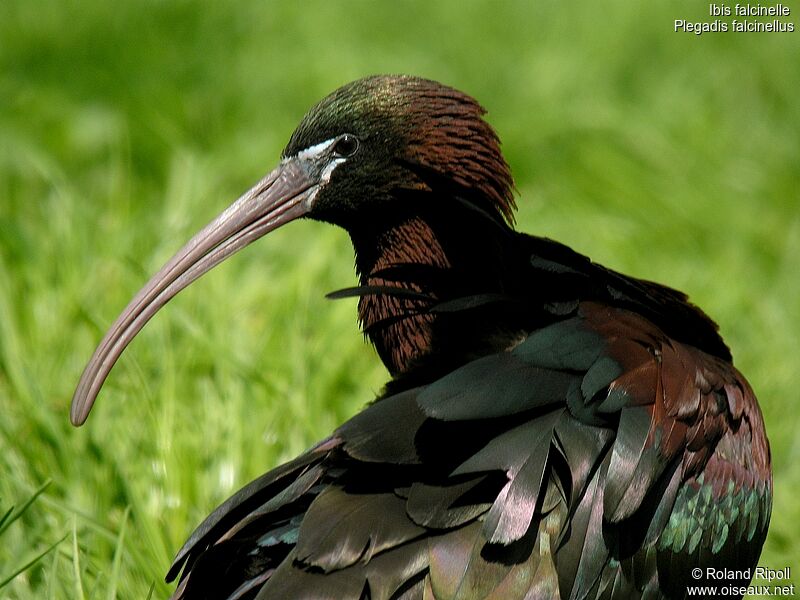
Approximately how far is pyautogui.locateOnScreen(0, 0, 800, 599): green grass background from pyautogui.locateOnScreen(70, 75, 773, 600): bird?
63 cm

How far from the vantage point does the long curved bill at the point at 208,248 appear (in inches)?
132

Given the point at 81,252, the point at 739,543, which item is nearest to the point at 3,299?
the point at 81,252

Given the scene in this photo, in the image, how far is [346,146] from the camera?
11.6 ft

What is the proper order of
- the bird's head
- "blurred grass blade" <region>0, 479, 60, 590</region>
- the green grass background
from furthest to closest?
the green grass background, the bird's head, "blurred grass blade" <region>0, 479, 60, 590</region>

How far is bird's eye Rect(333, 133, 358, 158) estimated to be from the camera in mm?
3523

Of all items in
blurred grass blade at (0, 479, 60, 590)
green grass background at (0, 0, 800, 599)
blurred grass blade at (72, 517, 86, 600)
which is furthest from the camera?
green grass background at (0, 0, 800, 599)

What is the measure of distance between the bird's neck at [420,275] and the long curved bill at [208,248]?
22cm

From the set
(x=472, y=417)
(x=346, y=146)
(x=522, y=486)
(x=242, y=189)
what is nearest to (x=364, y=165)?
(x=346, y=146)

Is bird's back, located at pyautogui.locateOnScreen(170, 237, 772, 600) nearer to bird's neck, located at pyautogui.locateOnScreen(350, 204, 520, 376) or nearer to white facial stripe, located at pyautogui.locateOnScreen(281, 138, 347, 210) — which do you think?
bird's neck, located at pyautogui.locateOnScreen(350, 204, 520, 376)

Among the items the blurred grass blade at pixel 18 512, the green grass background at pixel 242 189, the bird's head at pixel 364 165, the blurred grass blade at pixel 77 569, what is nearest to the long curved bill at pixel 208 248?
the bird's head at pixel 364 165

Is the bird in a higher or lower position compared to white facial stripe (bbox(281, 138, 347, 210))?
lower

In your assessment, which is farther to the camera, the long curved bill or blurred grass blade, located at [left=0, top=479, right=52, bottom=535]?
the long curved bill

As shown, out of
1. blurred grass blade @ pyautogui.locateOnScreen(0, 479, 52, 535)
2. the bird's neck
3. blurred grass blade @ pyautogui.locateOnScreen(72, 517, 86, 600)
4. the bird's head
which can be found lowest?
blurred grass blade @ pyautogui.locateOnScreen(72, 517, 86, 600)

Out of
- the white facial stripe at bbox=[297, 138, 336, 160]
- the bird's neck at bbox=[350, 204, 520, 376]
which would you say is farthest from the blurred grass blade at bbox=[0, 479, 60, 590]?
the white facial stripe at bbox=[297, 138, 336, 160]
